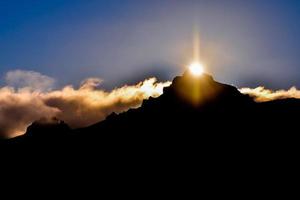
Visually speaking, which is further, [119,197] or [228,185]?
[119,197]

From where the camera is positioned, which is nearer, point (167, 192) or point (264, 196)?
point (264, 196)

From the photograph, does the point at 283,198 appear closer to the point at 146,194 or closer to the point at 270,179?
the point at 270,179

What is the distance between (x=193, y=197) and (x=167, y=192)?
14486 millimetres

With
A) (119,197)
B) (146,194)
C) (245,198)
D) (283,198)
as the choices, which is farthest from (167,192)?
(283,198)

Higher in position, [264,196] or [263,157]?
[263,157]

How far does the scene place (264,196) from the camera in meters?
164

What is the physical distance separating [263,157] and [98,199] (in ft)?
238

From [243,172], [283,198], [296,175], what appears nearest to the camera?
[283,198]

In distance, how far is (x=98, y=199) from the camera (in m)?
198

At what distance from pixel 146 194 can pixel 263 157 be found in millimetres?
52361

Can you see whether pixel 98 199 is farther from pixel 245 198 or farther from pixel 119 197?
pixel 245 198

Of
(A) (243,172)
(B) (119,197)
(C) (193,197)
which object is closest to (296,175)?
(A) (243,172)

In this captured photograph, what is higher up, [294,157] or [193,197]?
[294,157]

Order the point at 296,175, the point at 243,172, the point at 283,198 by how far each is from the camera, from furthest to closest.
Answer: the point at 243,172 < the point at 296,175 < the point at 283,198
